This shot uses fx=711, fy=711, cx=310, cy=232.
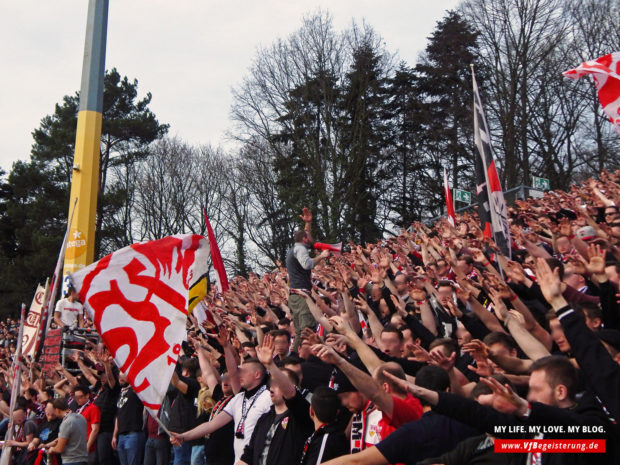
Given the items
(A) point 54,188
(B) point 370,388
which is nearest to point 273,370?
(B) point 370,388

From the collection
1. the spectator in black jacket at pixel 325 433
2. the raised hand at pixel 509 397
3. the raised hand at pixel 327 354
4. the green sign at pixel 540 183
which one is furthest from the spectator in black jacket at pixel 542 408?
the green sign at pixel 540 183

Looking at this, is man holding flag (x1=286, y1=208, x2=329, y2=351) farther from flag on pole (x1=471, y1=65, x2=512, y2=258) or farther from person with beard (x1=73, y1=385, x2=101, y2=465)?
flag on pole (x1=471, y1=65, x2=512, y2=258)

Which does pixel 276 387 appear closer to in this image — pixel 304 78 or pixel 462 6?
pixel 304 78

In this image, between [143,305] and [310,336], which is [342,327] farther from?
[143,305]

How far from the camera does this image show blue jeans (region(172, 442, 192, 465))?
8938 mm

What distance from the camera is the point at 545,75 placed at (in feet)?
102

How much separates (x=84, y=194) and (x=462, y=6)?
839 inches

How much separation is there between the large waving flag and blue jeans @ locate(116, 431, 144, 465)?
3229mm

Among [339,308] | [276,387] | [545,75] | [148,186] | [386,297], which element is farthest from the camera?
[148,186]

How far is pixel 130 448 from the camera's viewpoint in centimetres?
945

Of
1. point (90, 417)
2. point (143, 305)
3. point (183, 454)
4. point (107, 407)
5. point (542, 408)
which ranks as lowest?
A: point (183, 454)

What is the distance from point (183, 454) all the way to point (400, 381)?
586 cm

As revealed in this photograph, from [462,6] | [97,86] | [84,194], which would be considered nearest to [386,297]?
[84,194]

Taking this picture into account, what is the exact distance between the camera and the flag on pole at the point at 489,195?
7383 millimetres
